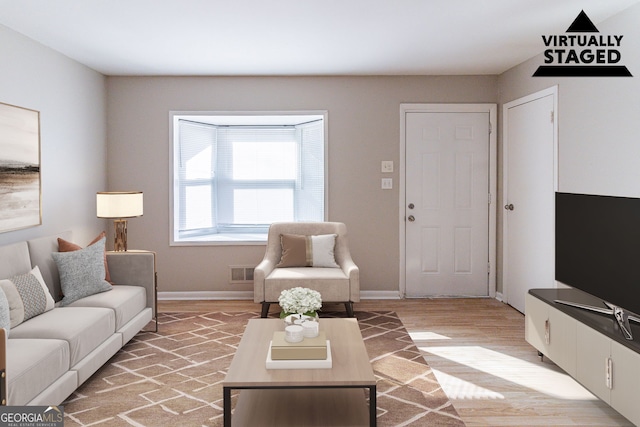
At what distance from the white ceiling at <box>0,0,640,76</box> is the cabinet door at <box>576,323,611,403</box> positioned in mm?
2042

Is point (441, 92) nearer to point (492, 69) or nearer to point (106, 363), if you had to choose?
point (492, 69)

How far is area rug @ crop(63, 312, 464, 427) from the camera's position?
290 centimetres

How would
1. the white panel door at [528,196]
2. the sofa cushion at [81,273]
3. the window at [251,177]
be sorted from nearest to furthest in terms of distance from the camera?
the sofa cushion at [81,273]
the white panel door at [528,196]
the window at [251,177]

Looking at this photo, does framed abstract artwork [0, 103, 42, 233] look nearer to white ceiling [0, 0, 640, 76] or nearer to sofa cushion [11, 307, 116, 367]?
white ceiling [0, 0, 640, 76]

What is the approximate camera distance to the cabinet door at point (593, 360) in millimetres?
2777

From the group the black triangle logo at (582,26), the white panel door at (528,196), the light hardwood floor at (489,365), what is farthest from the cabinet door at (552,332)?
the black triangle logo at (582,26)

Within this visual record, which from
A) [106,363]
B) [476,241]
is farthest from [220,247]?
[476,241]

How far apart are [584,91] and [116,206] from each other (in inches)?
155

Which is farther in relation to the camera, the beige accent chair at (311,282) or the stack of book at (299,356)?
the beige accent chair at (311,282)

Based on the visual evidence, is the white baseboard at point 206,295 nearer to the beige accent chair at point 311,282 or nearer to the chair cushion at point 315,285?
the beige accent chair at point 311,282

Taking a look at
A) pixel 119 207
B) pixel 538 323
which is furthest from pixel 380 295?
pixel 119 207

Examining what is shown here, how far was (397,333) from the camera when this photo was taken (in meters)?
4.49

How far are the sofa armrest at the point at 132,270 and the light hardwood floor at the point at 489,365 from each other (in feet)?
3.32

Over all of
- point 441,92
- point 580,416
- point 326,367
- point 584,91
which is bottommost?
point 580,416
